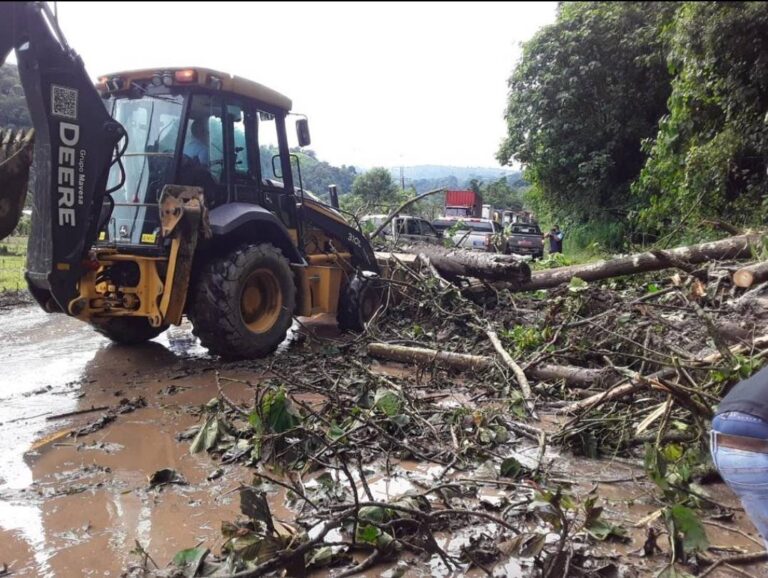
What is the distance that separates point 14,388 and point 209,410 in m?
2.12

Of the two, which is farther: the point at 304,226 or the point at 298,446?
the point at 304,226

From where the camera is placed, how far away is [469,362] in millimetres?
5562

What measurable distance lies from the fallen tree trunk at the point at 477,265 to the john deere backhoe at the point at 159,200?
1.76 metres

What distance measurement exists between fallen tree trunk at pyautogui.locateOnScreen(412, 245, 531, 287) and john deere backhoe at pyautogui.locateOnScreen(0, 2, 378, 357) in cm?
176

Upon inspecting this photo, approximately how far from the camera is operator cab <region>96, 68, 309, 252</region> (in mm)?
5777

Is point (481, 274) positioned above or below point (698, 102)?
below

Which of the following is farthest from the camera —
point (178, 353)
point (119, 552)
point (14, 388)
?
point (178, 353)

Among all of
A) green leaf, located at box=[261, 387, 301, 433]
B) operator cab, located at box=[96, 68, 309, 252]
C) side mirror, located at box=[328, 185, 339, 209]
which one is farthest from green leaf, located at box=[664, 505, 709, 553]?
side mirror, located at box=[328, 185, 339, 209]

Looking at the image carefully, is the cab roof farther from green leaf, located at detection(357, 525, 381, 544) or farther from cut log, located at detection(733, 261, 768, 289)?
cut log, located at detection(733, 261, 768, 289)

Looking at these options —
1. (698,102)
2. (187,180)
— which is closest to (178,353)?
(187,180)

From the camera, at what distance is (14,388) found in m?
5.35

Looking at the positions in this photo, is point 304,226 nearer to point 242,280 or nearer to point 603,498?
point 242,280

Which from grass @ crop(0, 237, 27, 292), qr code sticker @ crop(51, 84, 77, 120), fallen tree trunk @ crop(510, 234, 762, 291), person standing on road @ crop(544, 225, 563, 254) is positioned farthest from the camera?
person standing on road @ crop(544, 225, 563, 254)

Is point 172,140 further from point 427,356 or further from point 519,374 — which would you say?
point 519,374
